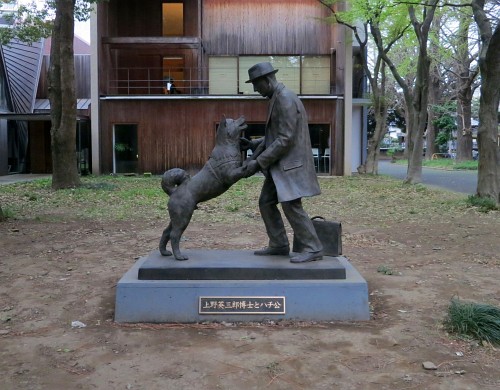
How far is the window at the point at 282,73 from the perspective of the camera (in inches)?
1025

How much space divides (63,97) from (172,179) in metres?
13.4

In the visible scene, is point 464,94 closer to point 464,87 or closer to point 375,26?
point 464,87

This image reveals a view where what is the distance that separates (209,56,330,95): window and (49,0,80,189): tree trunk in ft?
30.3

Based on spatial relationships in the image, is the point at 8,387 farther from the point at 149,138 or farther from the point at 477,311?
the point at 149,138

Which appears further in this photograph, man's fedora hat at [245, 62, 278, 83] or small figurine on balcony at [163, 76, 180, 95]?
small figurine on balcony at [163, 76, 180, 95]

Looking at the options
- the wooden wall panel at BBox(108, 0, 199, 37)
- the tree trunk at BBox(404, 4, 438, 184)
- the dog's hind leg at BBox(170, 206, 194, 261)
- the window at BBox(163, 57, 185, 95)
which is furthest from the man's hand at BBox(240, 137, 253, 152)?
the wooden wall panel at BBox(108, 0, 199, 37)

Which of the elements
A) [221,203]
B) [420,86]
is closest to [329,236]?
[221,203]

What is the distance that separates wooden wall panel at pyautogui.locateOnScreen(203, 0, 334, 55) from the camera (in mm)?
26531

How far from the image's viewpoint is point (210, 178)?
17.9 feet

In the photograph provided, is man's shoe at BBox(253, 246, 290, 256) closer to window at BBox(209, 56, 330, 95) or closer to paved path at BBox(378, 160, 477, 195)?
paved path at BBox(378, 160, 477, 195)

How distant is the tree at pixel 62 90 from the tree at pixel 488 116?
11.8 m

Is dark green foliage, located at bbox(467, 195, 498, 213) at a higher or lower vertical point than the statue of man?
lower

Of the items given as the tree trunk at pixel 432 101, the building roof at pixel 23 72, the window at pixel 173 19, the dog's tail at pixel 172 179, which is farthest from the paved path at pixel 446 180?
the tree trunk at pixel 432 101

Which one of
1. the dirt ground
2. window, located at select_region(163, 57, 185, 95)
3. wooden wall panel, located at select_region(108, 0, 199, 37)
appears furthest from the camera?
wooden wall panel, located at select_region(108, 0, 199, 37)
